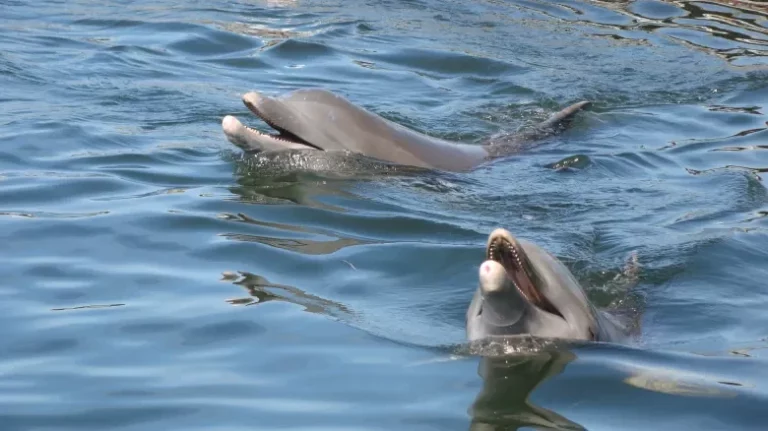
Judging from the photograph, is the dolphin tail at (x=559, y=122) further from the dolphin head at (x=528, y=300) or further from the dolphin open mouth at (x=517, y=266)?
the dolphin open mouth at (x=517, y=266)

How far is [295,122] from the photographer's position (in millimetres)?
9492

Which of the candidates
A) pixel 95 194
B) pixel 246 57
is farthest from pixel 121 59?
pixel 95 194

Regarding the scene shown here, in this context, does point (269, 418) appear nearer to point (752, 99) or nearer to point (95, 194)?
point (95, 194)

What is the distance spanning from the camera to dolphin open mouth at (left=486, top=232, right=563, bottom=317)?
5544mm

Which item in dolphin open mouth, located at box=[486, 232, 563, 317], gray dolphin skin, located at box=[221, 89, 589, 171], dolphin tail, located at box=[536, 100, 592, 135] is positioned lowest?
dolphin tail, located at box=[536, 100, 592, 135]

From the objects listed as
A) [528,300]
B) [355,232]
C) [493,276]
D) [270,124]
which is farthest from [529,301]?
[270,124]

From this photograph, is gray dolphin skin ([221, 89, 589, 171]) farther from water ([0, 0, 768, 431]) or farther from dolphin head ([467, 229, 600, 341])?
dolphin head ([467, 229, 600, 341])

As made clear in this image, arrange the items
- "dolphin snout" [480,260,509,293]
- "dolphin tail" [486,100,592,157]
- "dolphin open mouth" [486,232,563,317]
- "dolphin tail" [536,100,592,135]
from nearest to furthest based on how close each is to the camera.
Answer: "dolphin snout" [480,260,509,293] < "dolphin open mouth" [486,232,563,317] < "dolphin tail" [486,100,592,157] < "dolphin tail" [536,100,592,135]

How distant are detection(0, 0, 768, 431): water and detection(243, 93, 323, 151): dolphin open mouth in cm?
32

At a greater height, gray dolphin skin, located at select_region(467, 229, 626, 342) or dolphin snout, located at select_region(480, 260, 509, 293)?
dolphin snout, located at select_region(480, 260, 509, 293)

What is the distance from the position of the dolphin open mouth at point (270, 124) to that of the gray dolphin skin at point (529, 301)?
371 cm

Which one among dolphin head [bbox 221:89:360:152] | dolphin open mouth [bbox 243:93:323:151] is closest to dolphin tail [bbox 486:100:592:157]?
dolphin head [bbox 221:89:360:152]

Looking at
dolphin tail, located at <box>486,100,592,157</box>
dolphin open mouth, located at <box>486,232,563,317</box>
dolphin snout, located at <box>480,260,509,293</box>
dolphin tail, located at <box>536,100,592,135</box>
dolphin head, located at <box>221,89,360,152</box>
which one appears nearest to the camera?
dolphin snout, located at <box>480,260,509,293</box>

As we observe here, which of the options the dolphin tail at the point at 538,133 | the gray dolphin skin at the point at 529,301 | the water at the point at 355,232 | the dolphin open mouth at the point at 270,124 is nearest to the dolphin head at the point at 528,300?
the gray dolphin skin at the point at 529,301
